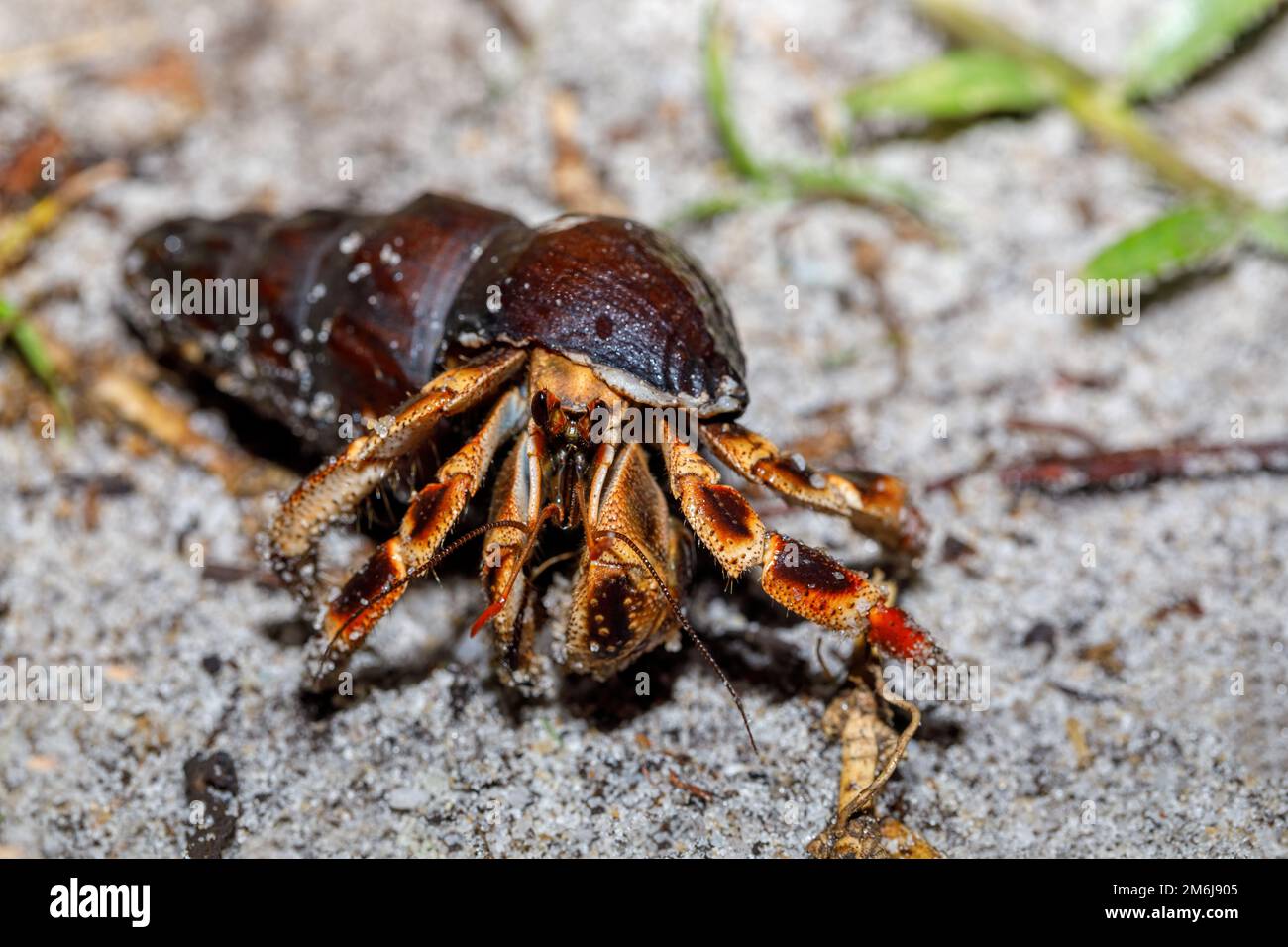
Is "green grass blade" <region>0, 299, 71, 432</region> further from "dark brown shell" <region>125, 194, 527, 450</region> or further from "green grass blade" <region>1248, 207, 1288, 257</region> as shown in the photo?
"green grass blade" <region>1248, 207, 1288, 257</region>

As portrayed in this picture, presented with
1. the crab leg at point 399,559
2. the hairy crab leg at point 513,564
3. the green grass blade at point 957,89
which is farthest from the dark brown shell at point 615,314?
the green grass blade at point 957,89

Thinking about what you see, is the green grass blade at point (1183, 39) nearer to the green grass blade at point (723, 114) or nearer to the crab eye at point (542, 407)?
the green grass blade at point (723, 114)

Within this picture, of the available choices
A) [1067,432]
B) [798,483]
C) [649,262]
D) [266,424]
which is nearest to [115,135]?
[266,424]

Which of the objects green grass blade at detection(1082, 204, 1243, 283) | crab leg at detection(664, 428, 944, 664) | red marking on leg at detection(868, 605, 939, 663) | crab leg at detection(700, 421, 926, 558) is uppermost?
green grass blade at detection(1082, 204, 1243, 283)

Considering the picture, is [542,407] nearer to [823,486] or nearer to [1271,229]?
[823,486]

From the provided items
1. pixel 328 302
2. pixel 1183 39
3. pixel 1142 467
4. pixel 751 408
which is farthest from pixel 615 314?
pixel 1183 39

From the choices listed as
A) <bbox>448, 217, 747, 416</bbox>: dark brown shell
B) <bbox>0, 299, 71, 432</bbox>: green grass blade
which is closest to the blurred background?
<bbox>0, 299, 71, 432</bbox>: green grass blade
